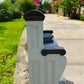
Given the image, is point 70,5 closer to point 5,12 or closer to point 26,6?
point 26,6

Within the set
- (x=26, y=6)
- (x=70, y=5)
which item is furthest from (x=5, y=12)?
(x=70, y=5)

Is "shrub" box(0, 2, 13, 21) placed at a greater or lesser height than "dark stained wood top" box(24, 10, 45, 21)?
lesser

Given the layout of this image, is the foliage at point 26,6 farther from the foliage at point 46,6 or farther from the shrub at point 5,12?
the foliage at point 46,6

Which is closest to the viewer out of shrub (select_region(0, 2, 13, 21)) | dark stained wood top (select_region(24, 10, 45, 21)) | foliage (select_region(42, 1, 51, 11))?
dark stained wood top (select_region(24, 10, 45, 21))

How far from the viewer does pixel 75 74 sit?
3.00m

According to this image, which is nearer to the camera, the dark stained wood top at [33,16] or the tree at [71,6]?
the dark stained wood top at [33,16]

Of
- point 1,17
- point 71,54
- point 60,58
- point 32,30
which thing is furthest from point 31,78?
point 1,17

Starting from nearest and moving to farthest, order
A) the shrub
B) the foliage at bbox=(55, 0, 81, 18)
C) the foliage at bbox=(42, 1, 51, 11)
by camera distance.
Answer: the foliage at bbox=(55, 0, 81, 18) < the shrub < the foliage at bbox=(42, 1, 51, 11)

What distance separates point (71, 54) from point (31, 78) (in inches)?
92.5

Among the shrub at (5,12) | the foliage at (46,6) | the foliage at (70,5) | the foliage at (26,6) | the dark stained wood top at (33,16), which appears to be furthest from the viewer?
the foliage at (46,6)

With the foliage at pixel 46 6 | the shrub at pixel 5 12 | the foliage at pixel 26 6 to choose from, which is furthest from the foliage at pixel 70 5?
the foliage at pixel 46 6

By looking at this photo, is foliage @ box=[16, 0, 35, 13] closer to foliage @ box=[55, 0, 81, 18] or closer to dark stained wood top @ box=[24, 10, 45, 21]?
foliage @ box=[55, 0, 81, 18]

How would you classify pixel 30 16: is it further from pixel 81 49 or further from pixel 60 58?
pixel 81 49

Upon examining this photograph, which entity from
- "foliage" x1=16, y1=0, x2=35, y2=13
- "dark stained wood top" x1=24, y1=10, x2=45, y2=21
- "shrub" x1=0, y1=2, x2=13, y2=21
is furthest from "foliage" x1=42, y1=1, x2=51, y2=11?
A: "dark stained wood top" x1=24, y1=10, x2=45, y2=21
